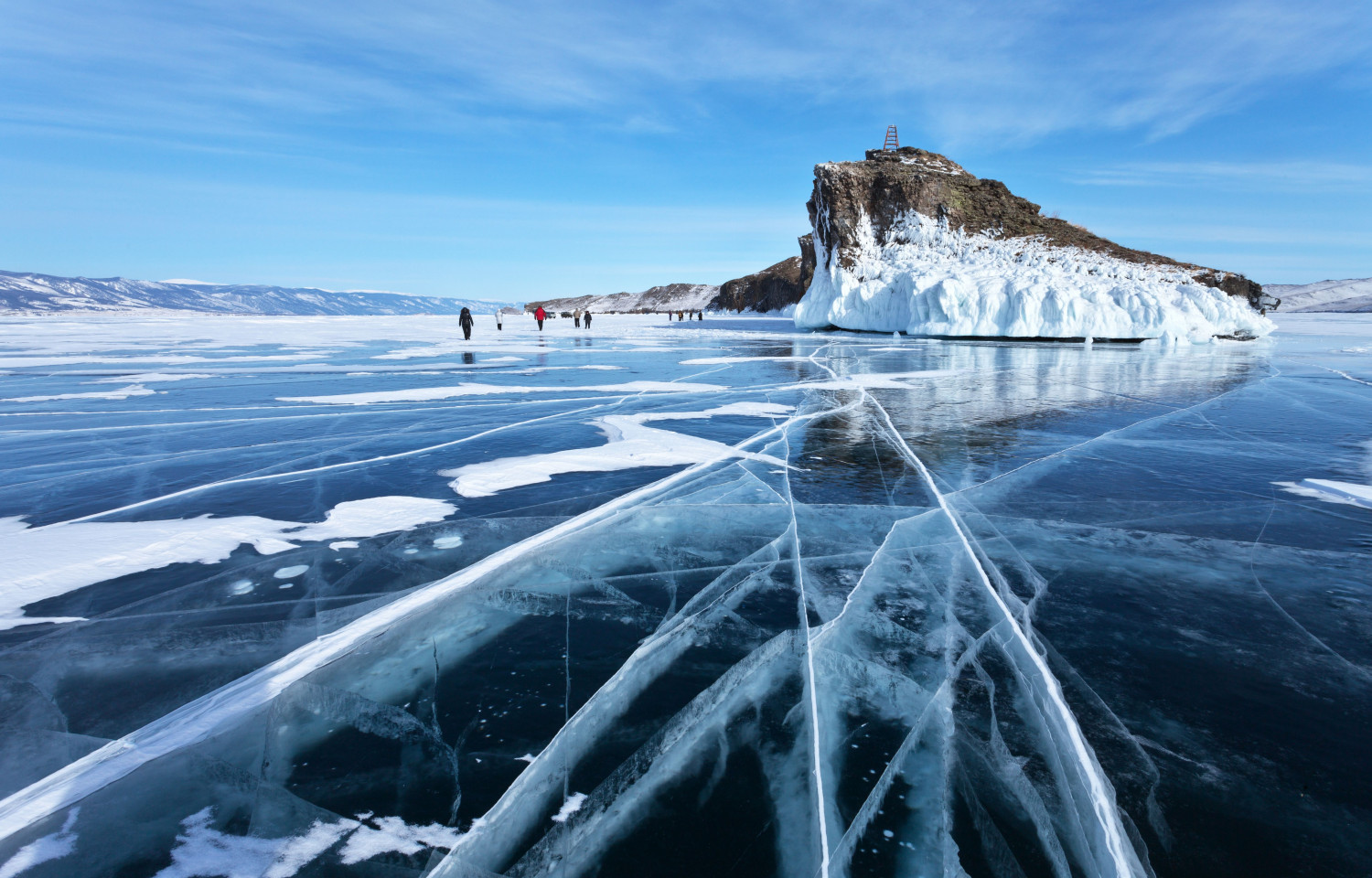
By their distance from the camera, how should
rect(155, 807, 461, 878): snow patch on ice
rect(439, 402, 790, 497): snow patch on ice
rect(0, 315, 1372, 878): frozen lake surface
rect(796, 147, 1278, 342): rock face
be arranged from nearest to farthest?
rect(155, 807, 461, 878): snow patch on ice → rect(0, 315, 1372, 878): frozen lake surface → rect(439, 402, 790, 497): snow patch on ice → rect(796, 147, 1278, 342): rock face

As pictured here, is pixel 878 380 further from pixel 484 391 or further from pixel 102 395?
pixel 102 395

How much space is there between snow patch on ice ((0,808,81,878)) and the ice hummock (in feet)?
93.4

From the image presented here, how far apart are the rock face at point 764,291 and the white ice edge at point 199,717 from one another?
65.2m

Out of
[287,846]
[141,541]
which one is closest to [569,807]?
[287,846]

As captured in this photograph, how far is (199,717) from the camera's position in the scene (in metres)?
2.18

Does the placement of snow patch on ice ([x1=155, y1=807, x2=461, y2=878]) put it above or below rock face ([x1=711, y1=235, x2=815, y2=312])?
below

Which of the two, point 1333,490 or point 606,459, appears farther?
point 606,459

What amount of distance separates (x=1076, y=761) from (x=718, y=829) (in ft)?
3.71

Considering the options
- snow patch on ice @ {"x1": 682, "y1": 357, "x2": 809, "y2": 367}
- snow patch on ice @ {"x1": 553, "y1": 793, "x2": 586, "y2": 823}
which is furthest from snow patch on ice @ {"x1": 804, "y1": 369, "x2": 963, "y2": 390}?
snow patch on ice @ {"x1": 553, "y1": 793, "x2": 586, "y2": 823}

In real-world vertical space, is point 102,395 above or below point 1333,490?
above

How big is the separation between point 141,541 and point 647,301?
5152 inches

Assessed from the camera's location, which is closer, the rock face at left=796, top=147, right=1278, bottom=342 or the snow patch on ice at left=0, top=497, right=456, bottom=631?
the snow patch on ice at left=0, top=497, right=456, bottom=631

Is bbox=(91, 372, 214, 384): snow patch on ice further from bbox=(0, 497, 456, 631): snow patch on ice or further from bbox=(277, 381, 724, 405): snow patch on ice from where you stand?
bbox=(0, 497, 456, 631): snow patch on ice

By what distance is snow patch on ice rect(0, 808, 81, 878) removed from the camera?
161 cm
